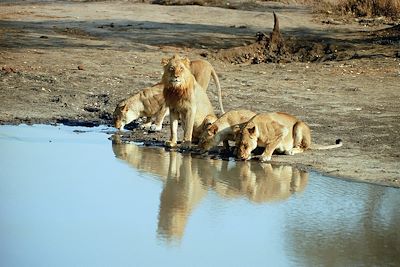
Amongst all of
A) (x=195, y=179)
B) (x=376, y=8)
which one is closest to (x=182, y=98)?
(x=195, y=179)

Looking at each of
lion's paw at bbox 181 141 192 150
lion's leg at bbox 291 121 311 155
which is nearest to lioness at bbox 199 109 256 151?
lion's paw at bbox 181 141 192 150

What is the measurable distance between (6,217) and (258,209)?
206 cm

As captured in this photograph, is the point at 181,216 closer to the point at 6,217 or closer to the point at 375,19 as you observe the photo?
the point at 6,217

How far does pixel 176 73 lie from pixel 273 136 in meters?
1.38

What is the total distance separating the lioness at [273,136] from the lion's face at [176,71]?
3.39 feet

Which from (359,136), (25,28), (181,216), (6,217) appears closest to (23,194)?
(6,217)

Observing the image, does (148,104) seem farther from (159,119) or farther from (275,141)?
(275,141)

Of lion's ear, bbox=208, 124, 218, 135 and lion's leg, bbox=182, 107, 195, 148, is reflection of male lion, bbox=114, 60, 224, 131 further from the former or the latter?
lion's ear, bbox=208, 124, 218, 135

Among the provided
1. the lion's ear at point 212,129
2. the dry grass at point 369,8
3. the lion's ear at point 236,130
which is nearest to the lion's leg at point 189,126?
the lion's ear at point 212,129

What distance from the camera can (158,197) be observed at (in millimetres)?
9383

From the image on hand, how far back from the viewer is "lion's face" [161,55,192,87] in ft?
39.5

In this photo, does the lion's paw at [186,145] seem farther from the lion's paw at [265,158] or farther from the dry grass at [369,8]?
the dry grass at [369,8]

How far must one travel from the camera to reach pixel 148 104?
1412 centimetres

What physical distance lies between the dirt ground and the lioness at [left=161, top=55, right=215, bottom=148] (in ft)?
2.18
